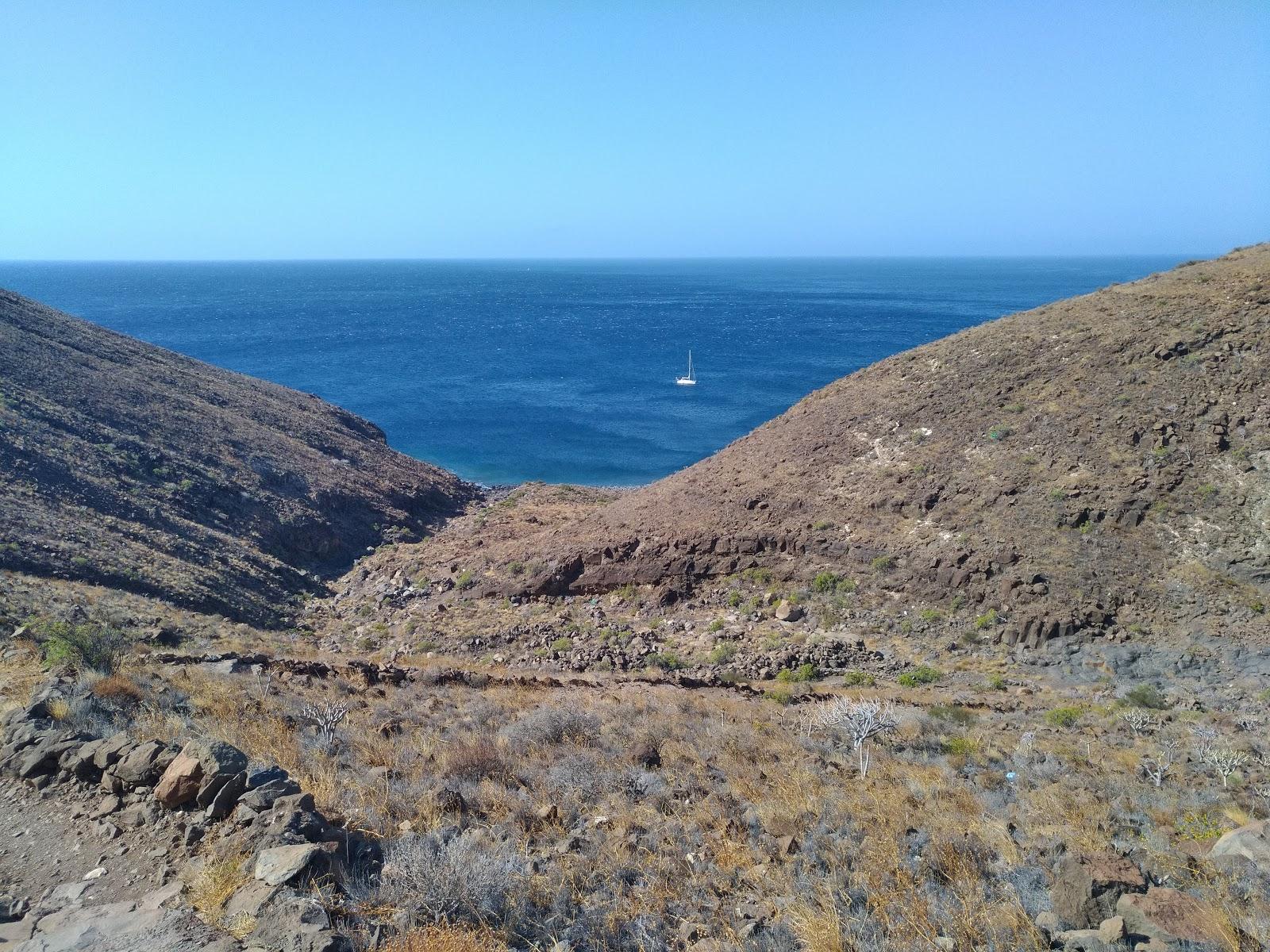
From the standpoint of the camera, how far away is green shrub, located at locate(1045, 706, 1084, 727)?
10.2 metres

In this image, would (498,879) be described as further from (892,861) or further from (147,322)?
(147,322)

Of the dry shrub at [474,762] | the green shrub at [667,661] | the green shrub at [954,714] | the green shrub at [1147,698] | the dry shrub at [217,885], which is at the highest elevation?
the dry shrub at [217,885]

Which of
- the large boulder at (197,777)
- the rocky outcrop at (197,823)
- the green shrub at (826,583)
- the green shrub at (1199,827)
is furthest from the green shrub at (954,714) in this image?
the large boulder at (197,777)

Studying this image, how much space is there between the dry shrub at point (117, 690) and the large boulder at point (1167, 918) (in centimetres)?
942

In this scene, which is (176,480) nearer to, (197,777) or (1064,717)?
(197,777)

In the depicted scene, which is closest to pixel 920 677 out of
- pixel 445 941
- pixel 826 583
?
pixel 826 583

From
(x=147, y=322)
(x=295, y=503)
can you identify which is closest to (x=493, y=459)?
(x=295, y=503)

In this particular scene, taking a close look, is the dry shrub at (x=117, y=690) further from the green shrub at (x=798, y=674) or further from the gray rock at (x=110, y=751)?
the green shrub at (x=798, y=674)

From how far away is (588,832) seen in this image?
6.57m

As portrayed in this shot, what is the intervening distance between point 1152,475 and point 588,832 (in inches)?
541

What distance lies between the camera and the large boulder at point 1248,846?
572 cm

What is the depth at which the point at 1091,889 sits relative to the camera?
5133 millimetres

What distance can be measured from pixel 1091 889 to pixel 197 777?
644 centimetres

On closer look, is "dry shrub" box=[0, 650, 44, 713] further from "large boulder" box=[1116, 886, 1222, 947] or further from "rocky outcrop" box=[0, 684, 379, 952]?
"large boulder" box=[1116, 886, 1222, 947]
